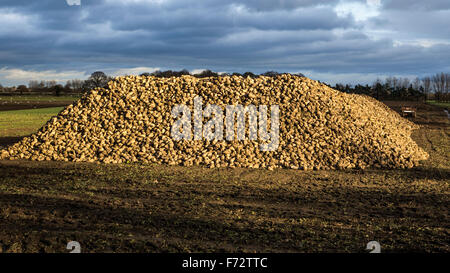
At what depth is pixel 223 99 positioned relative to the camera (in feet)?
44.0

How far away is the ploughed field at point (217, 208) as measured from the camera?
577 cm

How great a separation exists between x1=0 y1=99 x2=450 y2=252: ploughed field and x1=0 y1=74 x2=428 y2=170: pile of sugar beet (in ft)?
2.07

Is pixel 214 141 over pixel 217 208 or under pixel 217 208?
over

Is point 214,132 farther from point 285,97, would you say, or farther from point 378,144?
point 378,144

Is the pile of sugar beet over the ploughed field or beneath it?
over

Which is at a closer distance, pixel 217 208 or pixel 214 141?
pixel 217 208

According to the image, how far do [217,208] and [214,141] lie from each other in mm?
4873

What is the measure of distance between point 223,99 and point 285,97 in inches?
84.1

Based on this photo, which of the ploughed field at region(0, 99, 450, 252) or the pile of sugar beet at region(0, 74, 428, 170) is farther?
the pile of sugar beet at region(0, 74, 428, 170)

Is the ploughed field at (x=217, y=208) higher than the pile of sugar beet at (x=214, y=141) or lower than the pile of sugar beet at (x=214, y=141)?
lower

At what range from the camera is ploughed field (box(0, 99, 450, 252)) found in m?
5.77

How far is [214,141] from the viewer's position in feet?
40.0

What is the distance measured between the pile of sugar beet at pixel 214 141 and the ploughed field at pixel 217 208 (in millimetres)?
631

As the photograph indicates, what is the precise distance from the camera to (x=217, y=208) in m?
7.46
